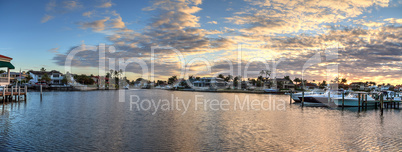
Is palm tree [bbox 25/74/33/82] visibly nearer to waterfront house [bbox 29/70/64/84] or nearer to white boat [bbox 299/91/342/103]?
waterfront house [bbox 29/70/64/84]

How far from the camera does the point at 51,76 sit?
478 feet

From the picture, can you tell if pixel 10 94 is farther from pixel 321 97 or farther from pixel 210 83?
pixel 210 83

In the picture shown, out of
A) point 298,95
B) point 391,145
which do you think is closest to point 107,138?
point 391,145

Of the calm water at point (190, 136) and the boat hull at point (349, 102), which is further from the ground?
the boat hull at point (349, 102)

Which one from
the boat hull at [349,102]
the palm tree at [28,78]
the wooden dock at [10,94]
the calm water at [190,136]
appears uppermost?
the palm tree at [28,78]

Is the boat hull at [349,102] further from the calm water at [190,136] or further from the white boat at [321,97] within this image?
the calm water at [190,136]

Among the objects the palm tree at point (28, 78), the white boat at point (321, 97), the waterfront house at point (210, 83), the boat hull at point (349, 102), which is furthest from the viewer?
the waterfront house at point (210, 83)

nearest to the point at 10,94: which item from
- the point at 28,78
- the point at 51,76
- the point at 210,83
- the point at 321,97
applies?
the point at 321,97

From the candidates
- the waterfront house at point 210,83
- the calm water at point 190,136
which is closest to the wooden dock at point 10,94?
the calm water at point 190,136

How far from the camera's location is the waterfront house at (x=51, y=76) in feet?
470

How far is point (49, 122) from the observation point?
2666 centimetres

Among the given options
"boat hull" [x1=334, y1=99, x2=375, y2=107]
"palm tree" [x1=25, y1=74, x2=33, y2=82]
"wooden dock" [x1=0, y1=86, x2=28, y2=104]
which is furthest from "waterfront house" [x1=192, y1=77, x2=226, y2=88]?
"wooden dock" [x1=0, y1=86, x2=28, y2=104]

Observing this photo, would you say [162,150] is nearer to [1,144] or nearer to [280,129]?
[1,144]

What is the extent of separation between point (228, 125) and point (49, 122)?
18204 millimetres
